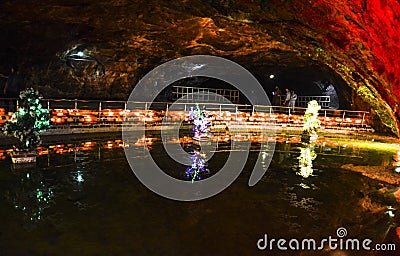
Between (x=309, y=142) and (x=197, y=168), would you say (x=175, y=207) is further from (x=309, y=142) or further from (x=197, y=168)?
(x=309, y=142)

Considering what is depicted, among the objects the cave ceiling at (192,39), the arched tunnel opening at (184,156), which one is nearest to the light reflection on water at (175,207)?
the arched tunnel opening at (184,156)

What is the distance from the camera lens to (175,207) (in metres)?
5.18

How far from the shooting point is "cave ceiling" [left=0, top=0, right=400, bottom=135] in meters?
5.97

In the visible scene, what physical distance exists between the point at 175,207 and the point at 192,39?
1241 cm

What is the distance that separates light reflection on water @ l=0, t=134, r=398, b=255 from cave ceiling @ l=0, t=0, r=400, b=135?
239 cm

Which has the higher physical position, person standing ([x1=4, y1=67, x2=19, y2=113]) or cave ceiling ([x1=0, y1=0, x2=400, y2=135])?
cave ceiling ([x1=0, y1=0, x2=400, y2=135])

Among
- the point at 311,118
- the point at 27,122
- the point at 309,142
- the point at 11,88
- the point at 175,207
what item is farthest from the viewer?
the point at 11,88

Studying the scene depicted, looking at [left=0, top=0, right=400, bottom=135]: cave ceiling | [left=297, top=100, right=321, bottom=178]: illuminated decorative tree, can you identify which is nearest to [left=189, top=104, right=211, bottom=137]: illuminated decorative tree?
[left=0, top=0, right=400, bottom=135]: cave ceiling

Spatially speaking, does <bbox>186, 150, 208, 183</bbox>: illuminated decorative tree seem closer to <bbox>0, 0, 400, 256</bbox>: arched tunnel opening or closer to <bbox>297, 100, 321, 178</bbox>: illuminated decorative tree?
<bbox>0, 0, 400, 256</bbox>: arched tunnel opening

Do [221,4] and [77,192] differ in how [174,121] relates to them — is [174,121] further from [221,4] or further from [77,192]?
[77,192]

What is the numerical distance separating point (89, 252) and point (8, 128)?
5.81 m

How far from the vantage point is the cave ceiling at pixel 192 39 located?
5.97 metres

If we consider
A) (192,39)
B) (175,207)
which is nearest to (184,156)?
(175,207)

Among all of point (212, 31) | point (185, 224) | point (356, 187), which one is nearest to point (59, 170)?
point (185, 224)
